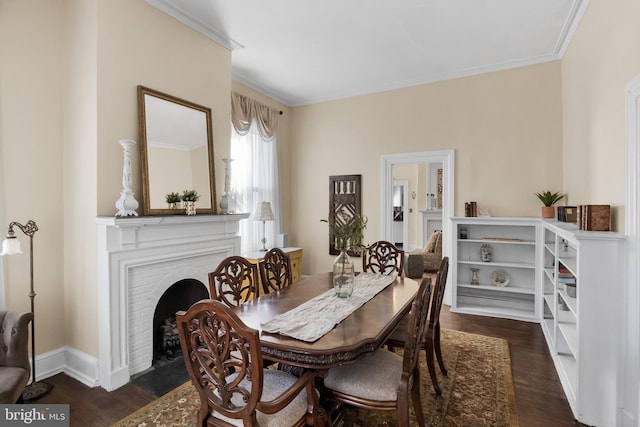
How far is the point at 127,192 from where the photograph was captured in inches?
101

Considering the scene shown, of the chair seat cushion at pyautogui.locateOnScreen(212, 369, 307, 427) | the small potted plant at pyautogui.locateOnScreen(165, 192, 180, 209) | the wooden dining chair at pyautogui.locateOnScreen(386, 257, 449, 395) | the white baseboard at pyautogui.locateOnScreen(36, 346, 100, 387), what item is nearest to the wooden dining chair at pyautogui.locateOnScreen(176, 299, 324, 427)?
the chair seat cushion at pyautogui.locateOnScreen(212, 369, 307, 427)

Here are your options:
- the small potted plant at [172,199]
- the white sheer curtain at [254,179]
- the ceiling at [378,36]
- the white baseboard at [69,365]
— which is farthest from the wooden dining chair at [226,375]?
the white sheer curtain at [254,179]

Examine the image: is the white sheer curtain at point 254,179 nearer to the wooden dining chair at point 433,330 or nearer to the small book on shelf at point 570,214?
the wooden dining chair at point 433,330

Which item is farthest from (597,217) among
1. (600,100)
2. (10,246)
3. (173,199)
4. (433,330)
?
(10,246)

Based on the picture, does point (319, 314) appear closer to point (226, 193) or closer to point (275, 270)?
point (275, 270)

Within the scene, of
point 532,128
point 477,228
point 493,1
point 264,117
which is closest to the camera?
point 493,1

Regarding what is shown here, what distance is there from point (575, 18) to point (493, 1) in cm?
96

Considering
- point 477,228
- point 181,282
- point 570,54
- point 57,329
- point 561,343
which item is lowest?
point 561,343

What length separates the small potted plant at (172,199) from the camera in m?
2.98

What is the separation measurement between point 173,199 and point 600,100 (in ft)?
12.1

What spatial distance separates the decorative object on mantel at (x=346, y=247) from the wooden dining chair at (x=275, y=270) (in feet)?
2.27

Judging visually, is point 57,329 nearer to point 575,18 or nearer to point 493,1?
point 493,1

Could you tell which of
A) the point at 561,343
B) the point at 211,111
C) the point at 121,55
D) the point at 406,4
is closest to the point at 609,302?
the point at 561,343

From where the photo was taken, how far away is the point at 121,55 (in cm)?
266
